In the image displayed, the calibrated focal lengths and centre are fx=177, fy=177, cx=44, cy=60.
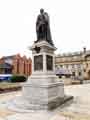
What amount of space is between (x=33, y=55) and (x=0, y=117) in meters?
4.82

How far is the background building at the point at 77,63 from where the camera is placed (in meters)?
64.0

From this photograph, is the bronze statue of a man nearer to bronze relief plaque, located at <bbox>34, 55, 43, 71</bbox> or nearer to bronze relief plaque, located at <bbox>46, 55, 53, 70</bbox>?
bronze relief plaque, located at <bbox>46, 55, 53, 70</bbox>

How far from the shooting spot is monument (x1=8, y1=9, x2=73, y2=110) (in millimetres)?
9202

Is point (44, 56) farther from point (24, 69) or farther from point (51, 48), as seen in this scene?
point (24, 69)

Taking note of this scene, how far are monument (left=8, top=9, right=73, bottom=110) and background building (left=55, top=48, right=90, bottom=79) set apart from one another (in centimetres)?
5197

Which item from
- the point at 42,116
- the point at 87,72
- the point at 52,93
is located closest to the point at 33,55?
the point at 52,93

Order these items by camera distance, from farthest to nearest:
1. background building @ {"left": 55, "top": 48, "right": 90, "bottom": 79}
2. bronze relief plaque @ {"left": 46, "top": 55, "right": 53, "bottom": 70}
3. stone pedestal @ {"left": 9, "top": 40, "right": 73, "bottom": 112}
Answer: background building @ {"left": 55, "top": 48, "right": 90, "bottom": 79} → bronze relief plaque @ {"left": 46, "top": 55, "right": 53, "bottom": 70} → stone pedestal @ {"left": 9, "top": 40, "right": 73, "bottom": 112}

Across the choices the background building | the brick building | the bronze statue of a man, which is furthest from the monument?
the background building

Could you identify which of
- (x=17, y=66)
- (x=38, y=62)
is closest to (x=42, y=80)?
(x=38, y=62)

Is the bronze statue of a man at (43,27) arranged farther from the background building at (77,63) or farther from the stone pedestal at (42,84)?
the background building at (77,63)

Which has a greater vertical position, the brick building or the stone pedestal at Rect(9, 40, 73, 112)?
the brick building

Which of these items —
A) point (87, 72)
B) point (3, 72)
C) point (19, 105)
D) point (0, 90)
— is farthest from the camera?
point (87, 72)

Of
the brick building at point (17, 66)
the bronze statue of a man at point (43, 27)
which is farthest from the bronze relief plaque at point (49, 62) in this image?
the brick building at point (17, 66)

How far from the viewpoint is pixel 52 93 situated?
33.5 ft
